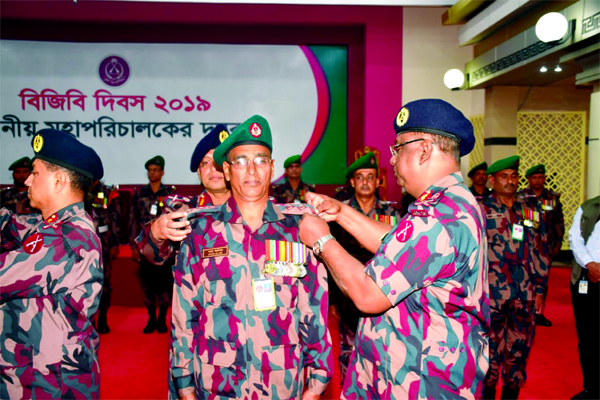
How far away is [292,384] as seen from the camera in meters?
1.85

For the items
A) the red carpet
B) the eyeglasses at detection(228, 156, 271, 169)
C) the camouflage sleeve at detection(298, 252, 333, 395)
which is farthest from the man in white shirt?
the eyeglasses at detection(228, 156, 271, 169)

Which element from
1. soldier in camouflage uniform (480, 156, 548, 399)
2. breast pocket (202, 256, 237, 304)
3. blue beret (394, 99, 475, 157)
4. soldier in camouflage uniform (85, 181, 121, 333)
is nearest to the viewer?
blue beret (394, 99, 475, 157)

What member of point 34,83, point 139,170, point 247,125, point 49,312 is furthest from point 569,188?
point 34,83

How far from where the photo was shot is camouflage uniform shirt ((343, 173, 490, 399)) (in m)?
1.48

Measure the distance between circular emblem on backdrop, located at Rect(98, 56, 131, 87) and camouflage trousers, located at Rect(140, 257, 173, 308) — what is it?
5.04 metres

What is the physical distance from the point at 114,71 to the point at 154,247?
8125 mm

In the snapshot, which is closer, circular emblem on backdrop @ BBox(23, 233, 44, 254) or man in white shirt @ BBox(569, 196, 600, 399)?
circular emblem on backdrop @ BBox(23, 233, 44, 254)

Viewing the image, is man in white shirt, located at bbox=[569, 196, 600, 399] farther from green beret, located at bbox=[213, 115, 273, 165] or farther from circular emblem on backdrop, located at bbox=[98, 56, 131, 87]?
circular emblem on backdrop, located at bbox=[98, 56, 131, 87]

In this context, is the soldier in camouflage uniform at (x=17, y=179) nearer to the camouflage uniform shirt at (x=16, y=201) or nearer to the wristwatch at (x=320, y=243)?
the camouflage uniform shirt at (x=16, y=201)

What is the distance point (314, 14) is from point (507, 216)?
575cm

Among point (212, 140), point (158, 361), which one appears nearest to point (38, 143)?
point (212, 140)

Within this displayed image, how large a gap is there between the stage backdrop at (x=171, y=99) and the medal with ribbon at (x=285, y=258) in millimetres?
7474

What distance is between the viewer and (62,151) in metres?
1.91

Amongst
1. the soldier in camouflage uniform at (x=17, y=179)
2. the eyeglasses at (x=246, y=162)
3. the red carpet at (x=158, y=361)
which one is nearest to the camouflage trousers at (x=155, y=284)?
the red carpet at (x=158, y=361)
